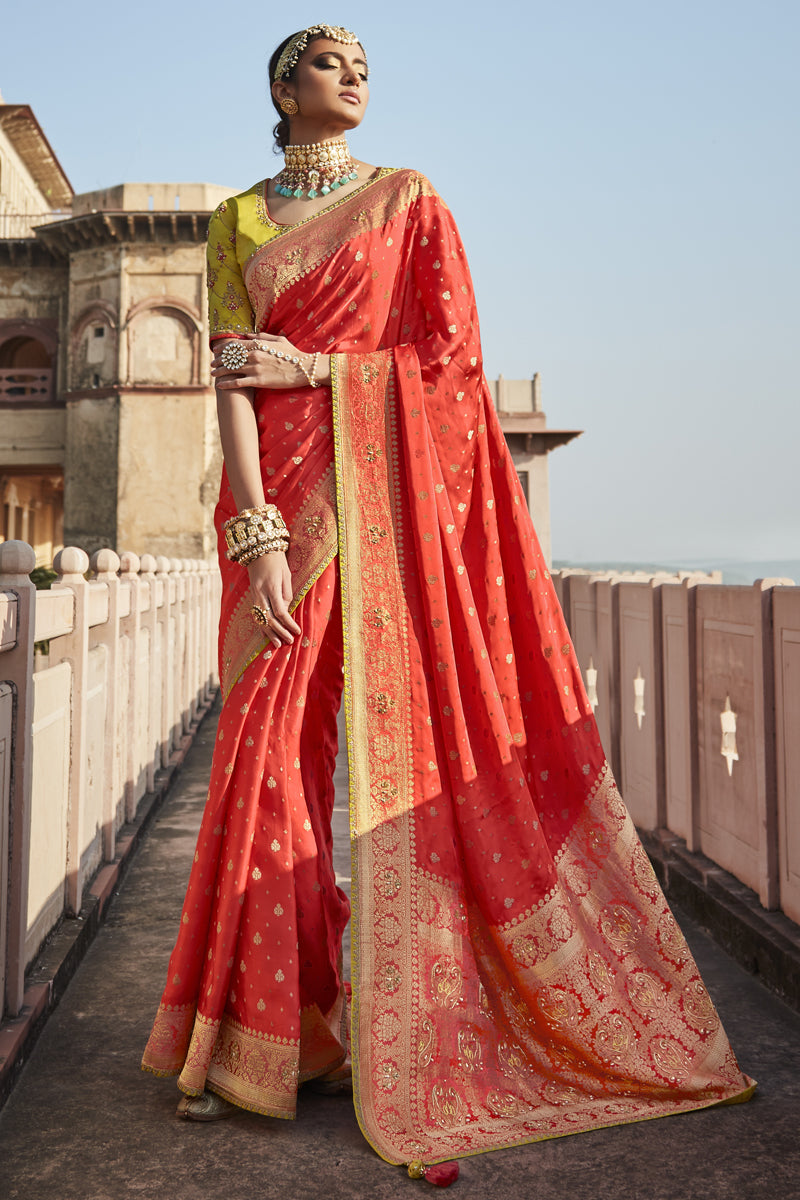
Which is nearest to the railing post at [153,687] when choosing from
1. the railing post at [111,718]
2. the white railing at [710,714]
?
the railing post at [111,718]

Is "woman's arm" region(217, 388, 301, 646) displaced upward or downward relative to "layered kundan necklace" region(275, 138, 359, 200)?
downward

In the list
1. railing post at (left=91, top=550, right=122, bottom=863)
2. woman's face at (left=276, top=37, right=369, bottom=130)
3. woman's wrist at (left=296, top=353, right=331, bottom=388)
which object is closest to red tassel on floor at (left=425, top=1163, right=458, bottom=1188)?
woman's wrist at (left=296, top=353, right=331, bottom=388)

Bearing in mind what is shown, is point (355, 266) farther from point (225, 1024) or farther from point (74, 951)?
point (74, 951)

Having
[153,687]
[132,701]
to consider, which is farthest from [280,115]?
[153,687]

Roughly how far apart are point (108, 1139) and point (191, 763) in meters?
4.96

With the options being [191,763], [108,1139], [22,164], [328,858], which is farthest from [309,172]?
[22,164]

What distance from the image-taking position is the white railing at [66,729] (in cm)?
210

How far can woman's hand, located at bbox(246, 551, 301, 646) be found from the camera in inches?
69.9

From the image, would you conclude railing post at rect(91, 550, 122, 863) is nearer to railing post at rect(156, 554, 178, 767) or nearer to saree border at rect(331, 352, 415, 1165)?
railing post at rect(156, 554, 178, 767)

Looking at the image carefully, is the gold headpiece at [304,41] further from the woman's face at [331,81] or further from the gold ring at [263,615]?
the gold ring at [263,615]

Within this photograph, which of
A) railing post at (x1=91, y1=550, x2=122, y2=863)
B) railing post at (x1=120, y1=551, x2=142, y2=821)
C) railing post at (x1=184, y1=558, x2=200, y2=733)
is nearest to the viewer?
railing post at (x1=91, y1=550, x2=122, y2=863)

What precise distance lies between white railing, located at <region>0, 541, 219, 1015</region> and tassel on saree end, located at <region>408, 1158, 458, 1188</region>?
934mm

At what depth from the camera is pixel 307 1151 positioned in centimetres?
163

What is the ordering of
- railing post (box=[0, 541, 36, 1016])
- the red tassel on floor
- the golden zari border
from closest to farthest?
the red tassel on floor < the golden zari border < railing post (box=[0, 541, 36, 1016])
